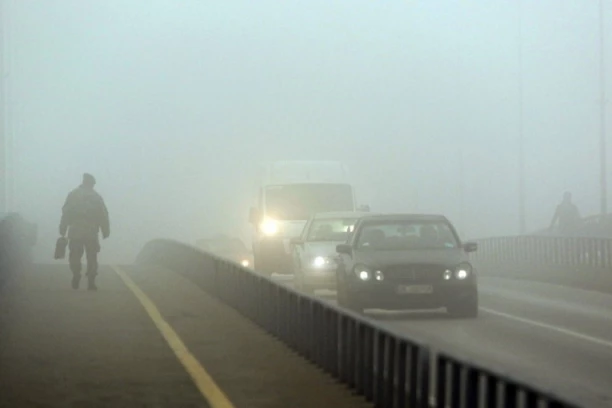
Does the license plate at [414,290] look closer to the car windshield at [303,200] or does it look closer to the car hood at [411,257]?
the car hood at [411,257]

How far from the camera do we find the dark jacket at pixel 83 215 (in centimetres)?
2650

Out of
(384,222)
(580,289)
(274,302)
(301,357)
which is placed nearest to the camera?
(301,357)

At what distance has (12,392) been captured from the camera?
1275cm

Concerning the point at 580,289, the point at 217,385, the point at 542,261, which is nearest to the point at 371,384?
the point at 217,385

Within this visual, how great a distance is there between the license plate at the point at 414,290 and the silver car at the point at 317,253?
412cm

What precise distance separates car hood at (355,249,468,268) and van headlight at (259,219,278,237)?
557 inches

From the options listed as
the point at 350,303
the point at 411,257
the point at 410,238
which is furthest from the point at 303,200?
the point at 350,303

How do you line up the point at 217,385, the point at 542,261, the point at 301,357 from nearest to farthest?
the point at 217,385 < the point at 301,357 < the point at 542,261

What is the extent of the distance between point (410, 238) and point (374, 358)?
11.7 m

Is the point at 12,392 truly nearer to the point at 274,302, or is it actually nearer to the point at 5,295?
the point at 274,302

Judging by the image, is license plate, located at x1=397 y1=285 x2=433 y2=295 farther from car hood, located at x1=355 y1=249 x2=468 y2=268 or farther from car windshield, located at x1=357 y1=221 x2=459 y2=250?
car windshield, located at x1=357 y1=221 x2=459 y2=250

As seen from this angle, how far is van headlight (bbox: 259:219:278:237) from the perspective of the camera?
37.3 meters

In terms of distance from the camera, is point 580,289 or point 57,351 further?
point 580,289

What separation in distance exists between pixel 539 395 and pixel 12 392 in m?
6.03
